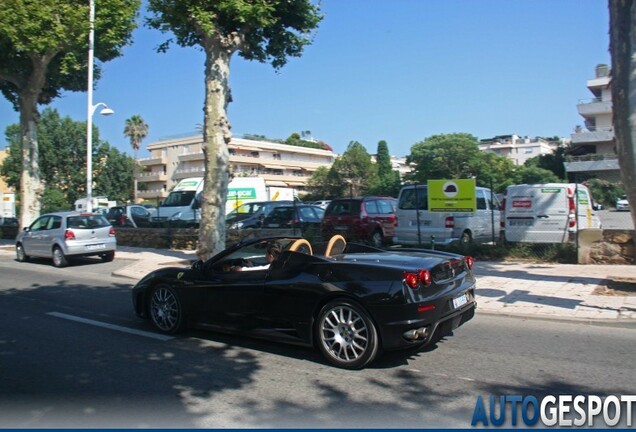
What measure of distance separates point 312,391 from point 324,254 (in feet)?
6.47

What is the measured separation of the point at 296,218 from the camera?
59.9 ft

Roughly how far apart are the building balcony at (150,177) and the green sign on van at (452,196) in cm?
7561

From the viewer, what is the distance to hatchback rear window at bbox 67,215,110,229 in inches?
630

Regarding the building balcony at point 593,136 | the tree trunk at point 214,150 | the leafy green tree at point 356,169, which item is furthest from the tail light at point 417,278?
the leafy green tree at point 356,169

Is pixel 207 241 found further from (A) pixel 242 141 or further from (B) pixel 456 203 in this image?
(A) pixel 242 141

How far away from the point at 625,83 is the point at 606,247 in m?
5.17

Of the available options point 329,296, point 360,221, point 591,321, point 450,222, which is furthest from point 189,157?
point 329,296

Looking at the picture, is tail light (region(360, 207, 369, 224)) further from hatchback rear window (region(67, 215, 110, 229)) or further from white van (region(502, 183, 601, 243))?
hatchback rear window (region(67, 215, 110, 229))

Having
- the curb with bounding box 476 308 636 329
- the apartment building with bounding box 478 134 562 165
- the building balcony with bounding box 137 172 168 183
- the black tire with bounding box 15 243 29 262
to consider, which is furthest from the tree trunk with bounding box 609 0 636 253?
the apartment building with bounding box 478 134 562 165

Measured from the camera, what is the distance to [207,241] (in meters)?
13.6

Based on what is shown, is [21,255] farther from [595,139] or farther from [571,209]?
[595,139]

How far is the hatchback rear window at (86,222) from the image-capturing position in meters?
16.0

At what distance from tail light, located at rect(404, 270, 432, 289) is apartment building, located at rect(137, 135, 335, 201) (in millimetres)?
72013

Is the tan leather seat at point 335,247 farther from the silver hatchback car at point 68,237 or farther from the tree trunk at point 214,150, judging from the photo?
the silver hatchback car at point 68,237
